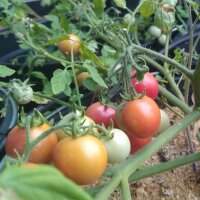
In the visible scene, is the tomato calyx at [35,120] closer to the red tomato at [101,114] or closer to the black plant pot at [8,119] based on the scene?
the red tomato at [101,114]

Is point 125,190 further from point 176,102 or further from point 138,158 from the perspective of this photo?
point 176,102

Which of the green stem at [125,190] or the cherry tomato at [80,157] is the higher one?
the cherry tomato at [80,157]

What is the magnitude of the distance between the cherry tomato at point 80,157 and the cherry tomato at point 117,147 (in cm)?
7

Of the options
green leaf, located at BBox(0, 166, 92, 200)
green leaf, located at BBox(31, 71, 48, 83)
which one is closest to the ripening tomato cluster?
green leaf, located at BBox(0, 166, 92, 200)

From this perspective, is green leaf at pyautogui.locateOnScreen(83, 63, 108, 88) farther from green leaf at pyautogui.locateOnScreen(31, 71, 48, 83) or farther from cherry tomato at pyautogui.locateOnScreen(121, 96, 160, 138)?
green leaf at pyautogui.locateOnScreen(31, 71, 48, 83)

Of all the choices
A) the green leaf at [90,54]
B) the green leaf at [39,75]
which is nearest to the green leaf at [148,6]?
the green leaf at [90,54]

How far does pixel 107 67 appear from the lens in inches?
35.1

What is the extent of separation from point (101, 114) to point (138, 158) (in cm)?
10

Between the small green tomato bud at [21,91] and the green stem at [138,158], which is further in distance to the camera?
the small green tomato bud at [21,91]

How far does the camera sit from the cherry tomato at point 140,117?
0.62m

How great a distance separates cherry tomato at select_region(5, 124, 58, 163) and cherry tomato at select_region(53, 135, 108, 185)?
3cm

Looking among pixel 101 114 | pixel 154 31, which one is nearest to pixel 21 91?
pixel 101 114

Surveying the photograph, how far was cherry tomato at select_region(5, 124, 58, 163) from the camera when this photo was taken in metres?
0.52

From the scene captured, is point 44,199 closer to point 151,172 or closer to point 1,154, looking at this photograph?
point 151,172
